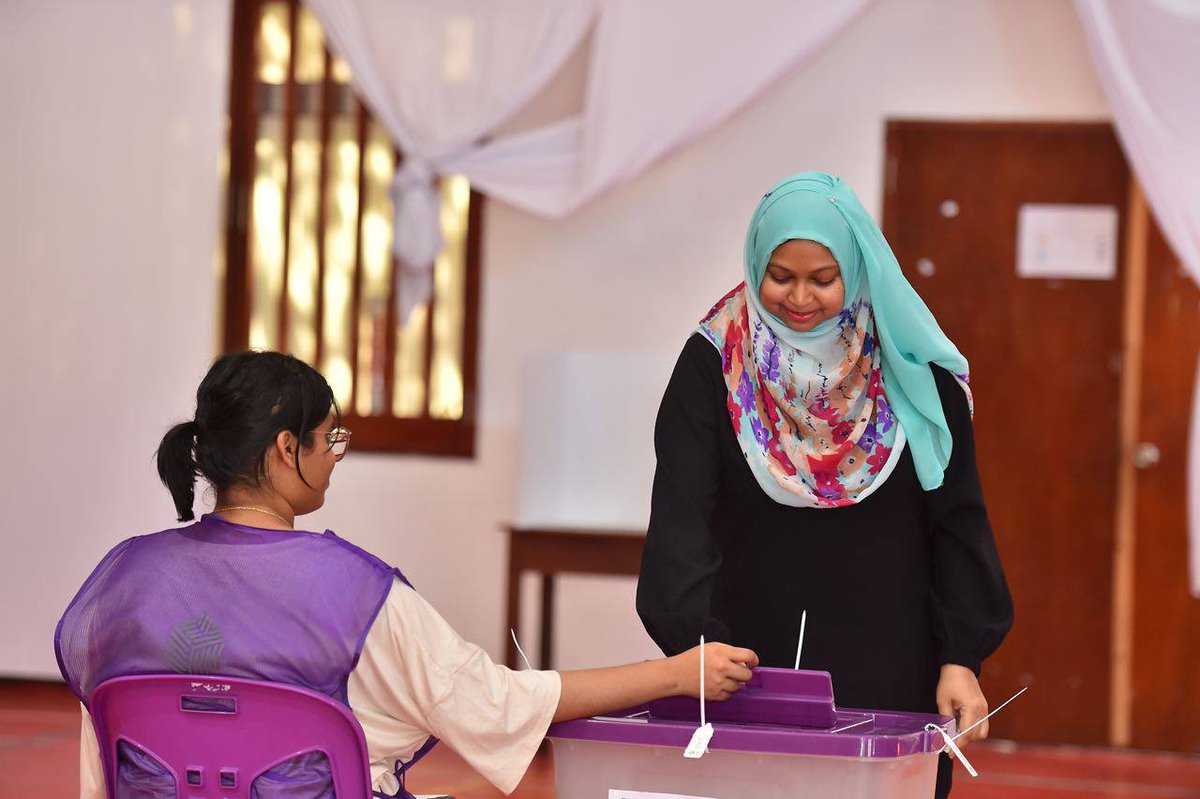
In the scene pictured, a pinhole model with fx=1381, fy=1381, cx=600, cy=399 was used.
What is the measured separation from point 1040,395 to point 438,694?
3.32m

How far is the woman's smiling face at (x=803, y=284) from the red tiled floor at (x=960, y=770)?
2.14 metres

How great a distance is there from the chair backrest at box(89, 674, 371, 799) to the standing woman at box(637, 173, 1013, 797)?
14.5 inches

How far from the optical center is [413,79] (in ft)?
14.4

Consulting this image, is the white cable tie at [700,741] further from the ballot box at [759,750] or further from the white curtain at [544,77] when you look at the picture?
the white curtain at [544,77]

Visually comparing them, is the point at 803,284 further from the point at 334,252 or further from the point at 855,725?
the point at 334,252

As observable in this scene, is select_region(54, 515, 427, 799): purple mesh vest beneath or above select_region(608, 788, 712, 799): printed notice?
above

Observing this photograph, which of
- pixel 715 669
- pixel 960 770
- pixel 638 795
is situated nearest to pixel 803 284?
pixel 715 669

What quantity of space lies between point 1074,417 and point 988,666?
816mm

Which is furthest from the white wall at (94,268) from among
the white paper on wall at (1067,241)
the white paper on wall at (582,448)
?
the white paper on wall at (1067,241)

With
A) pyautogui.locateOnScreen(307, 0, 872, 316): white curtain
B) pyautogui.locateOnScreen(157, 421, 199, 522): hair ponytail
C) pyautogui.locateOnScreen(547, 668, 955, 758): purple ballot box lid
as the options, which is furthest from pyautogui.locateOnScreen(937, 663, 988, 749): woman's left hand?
pyautogui.locateOnScreen(307, 0, 872, 316): white curtain

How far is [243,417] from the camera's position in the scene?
1.39 metres

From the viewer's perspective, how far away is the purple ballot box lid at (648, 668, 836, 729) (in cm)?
126

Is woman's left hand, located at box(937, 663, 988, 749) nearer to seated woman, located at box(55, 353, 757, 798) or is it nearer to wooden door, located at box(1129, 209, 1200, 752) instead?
seated woman, located at box(55, 353, 757, 798)

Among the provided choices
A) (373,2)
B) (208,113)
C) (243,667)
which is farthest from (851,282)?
(208,113)
